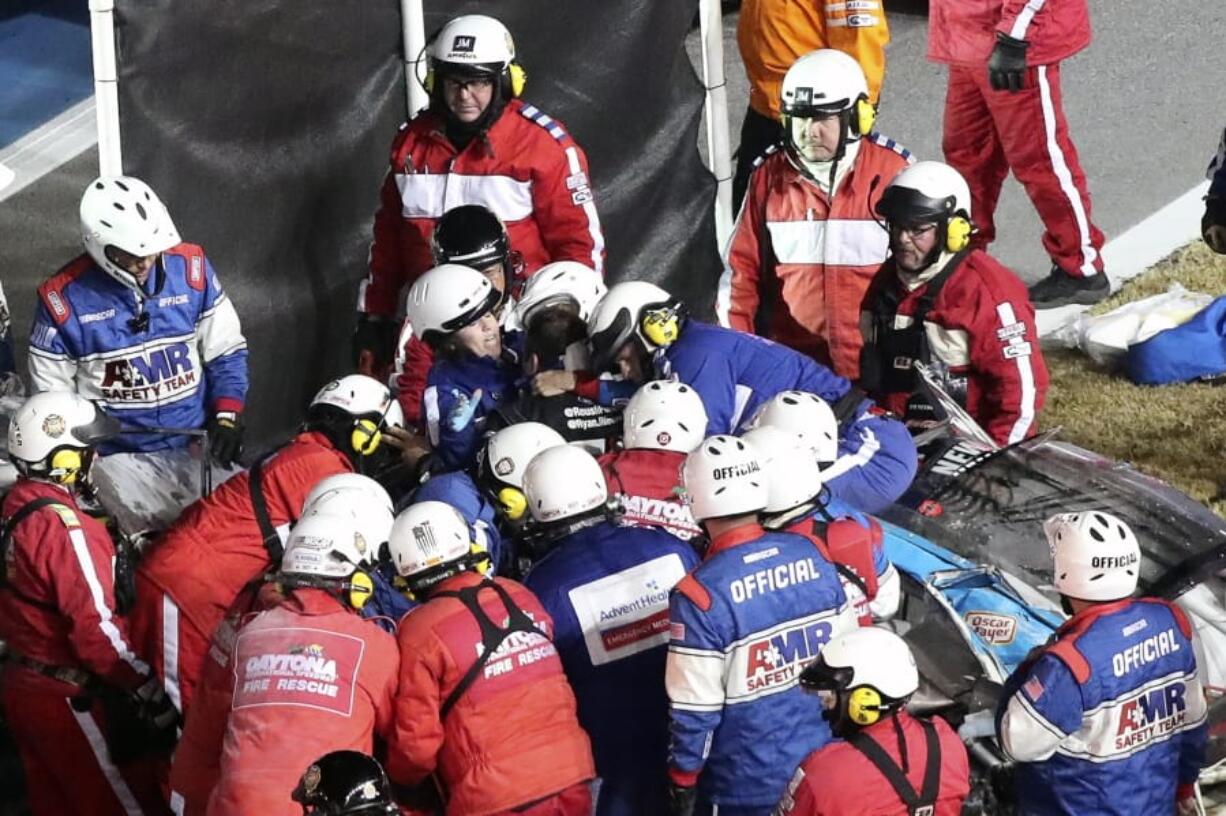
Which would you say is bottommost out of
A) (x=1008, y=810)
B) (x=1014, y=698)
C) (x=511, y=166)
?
(x=1008, y=810)

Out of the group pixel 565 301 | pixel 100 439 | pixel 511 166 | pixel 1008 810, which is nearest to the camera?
pixel 1008 810

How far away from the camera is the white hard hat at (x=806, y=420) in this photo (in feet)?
22.2

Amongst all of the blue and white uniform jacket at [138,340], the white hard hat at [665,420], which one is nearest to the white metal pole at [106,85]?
the blue and white uniform jacket at [138,340]

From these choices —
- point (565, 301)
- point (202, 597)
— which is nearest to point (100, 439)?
point (202, 597)

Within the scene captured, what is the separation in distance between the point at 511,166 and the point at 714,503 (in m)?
3.10

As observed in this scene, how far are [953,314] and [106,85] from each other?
3.91m

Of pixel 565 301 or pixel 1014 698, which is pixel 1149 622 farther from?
pixel 565 301

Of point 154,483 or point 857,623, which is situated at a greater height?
point 857,623

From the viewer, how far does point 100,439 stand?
7.04m

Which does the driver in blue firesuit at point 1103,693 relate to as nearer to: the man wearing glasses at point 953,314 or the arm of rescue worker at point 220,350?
the man wearing glasses at point 953,314

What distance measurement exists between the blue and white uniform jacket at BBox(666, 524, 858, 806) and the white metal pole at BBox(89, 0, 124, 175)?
161 inches

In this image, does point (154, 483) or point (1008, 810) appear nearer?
point (1008, 810)

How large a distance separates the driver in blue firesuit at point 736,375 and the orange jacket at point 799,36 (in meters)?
2.77

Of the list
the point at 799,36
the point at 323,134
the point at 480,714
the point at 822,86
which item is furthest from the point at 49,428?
the point at 799,36
